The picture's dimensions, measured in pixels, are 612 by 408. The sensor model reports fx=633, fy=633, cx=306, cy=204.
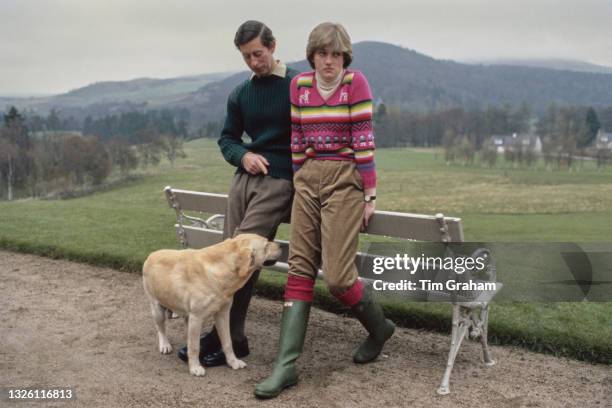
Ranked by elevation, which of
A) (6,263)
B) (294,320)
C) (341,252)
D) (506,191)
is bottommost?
(506,191)

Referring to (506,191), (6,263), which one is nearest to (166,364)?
(6,263)

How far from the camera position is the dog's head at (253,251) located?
4.92 meters

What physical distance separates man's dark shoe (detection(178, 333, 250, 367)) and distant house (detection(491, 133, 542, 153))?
92.0 meters

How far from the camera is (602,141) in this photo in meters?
92.1

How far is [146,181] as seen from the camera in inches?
2037

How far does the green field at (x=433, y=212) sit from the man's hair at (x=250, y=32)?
3.32 metres

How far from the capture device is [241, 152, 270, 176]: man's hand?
17.4 ft

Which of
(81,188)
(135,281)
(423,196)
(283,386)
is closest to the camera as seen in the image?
(283,386)

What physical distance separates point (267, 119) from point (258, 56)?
554mm

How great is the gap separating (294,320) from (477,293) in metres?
1.54

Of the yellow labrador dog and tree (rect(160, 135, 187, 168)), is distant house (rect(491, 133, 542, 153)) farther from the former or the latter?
the yellow labrador dog

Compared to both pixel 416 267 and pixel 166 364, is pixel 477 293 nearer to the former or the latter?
pixel 416 267

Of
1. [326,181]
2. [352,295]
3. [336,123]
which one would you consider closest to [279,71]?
[336,123]

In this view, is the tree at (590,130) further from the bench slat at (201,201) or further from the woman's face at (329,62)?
the woman's face at (329,62)
